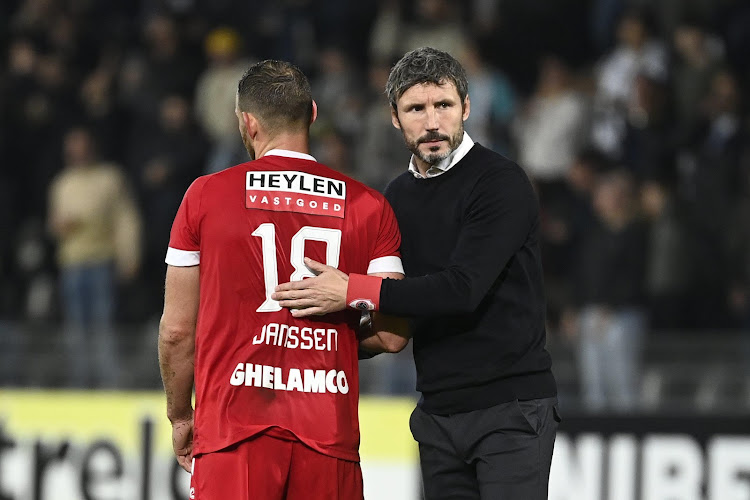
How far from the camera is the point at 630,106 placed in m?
10.2

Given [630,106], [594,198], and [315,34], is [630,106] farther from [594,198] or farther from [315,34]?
[315,34]

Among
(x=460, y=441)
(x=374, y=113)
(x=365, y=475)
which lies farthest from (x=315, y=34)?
(x=460, y=441)

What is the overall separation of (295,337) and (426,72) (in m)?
1.00

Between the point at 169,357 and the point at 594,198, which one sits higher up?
the point at 594,198

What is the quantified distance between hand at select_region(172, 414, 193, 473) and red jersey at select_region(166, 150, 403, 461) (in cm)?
19

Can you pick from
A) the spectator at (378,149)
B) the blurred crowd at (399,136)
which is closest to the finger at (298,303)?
the blurred crowd at (399,136)

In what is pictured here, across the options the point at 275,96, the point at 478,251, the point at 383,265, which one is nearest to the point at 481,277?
the point at 478,251

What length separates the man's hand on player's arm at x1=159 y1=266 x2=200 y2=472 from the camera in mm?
4168

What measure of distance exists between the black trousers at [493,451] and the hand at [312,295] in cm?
66

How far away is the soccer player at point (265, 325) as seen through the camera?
410 cm

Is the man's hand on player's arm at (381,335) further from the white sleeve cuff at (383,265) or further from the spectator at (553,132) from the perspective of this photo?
the spectator at (553,132)

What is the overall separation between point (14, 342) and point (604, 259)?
15.7ft

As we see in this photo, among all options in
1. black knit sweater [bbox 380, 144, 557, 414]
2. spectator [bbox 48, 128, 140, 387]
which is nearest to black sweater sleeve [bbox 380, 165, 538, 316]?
black knit sweater [bbox 380, 144, 557, 414]

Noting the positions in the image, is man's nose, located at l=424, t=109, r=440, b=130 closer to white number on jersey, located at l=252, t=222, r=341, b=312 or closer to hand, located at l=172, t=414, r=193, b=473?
white number on jersey, located at l=252, t=222, r=341, b=312
